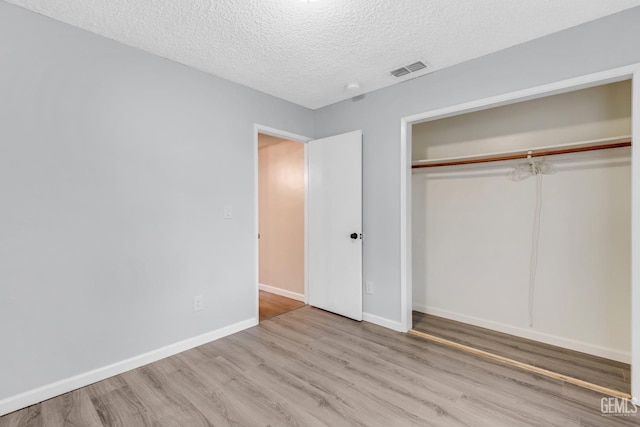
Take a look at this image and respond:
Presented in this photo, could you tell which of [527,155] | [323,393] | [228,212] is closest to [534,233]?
[527,155]

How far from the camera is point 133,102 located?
2.28 meters

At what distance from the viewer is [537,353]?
8.11 feet

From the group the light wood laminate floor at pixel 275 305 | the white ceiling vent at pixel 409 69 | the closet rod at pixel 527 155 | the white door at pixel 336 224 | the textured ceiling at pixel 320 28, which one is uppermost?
the textured ceiling at pixel 320 28

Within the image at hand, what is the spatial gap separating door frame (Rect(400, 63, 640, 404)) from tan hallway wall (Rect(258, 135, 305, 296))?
150 centimetres

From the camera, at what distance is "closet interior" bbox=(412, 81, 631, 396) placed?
2344 millimetres

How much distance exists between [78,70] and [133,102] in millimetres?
356

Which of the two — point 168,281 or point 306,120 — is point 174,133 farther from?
point 306,120

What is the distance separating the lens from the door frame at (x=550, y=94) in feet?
5.98

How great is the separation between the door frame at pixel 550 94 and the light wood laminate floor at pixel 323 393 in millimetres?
411

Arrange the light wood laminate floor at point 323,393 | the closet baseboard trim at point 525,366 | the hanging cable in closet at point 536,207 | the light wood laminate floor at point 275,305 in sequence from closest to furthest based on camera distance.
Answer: the light wood laminate floor at point 323,393 < the closet baseboard trim at point 525,366 < the hanging cable in closet at point 536,207 < the light wood laminate floor at point 275,305

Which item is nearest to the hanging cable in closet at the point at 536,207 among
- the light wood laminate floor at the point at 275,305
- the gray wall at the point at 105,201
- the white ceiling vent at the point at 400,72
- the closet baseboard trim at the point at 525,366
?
the closet baseboard trim at the point at 525,366

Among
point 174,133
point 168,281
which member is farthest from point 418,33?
point 168,281

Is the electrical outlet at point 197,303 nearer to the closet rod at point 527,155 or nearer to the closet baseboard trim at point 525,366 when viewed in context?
the closet baseboard trim at point 525,366

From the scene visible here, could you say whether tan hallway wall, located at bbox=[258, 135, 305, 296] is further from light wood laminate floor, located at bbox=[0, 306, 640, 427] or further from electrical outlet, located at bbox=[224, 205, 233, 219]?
light wood laminate floor, located at bbox=[0, 306, 640, 427]
